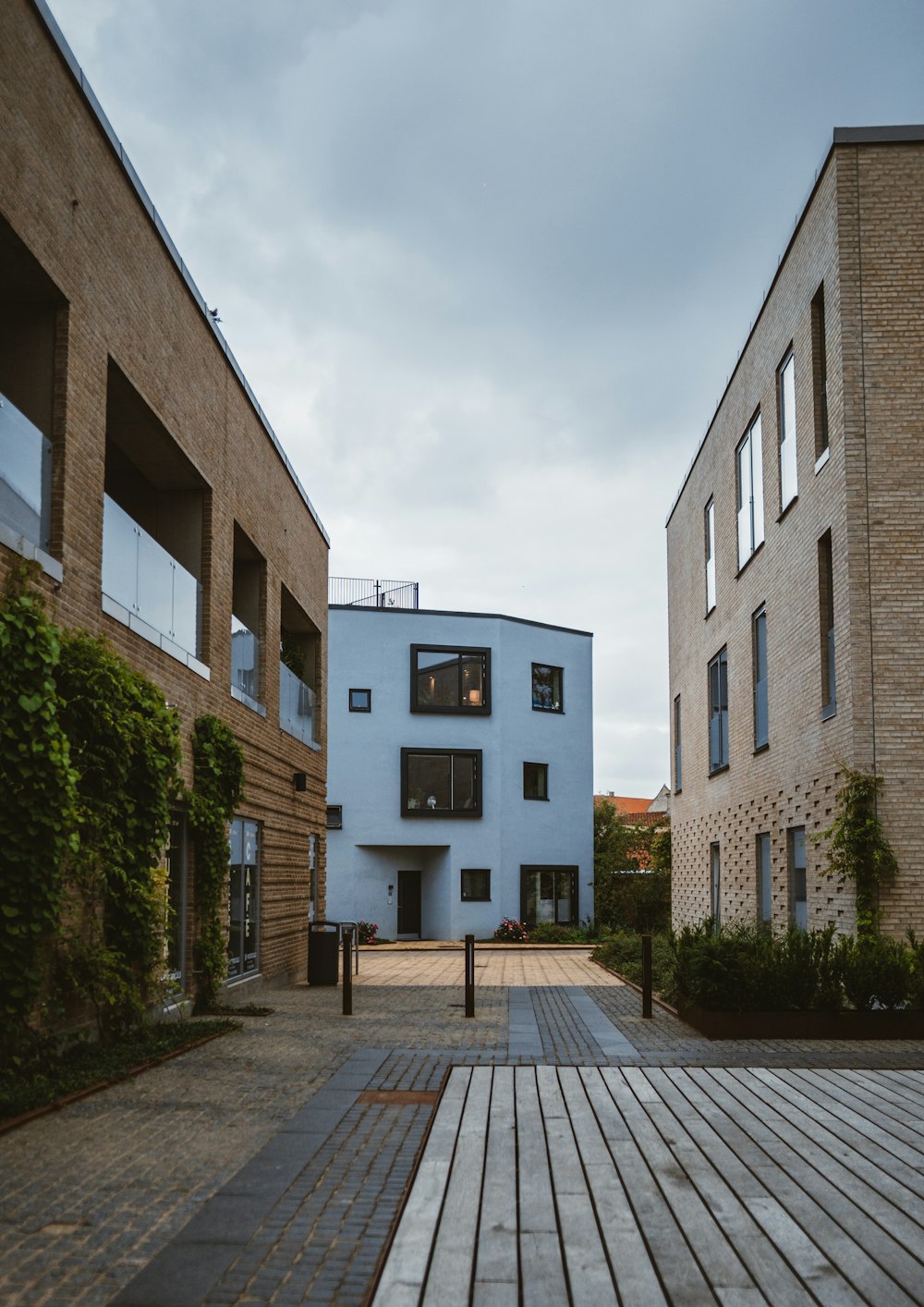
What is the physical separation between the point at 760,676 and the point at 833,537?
5.30 metres

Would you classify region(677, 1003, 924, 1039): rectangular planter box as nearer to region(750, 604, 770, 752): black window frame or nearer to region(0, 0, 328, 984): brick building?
region(0, 0, 328, 984): brick building

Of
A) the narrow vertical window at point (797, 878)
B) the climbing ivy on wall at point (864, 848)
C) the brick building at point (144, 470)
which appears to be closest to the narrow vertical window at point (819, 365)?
the climbing ivy on wall at point (864, 848)

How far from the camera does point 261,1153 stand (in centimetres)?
635

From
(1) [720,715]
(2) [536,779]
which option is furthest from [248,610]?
(2) [536,779]

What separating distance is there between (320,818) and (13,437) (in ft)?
47.1

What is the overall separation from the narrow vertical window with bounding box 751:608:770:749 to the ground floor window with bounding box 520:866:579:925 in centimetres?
1597

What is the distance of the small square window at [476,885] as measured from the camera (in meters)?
34.3

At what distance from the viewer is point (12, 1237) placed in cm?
483

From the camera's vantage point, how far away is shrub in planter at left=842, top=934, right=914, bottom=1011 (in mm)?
11688

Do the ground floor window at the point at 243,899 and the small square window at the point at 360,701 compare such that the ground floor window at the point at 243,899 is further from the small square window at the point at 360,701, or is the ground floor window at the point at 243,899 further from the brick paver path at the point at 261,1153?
the small square window at the point at 360,701

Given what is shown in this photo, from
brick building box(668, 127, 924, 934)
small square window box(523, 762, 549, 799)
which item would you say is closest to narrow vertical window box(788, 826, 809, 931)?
brick building box(668, 127, 924, 934)

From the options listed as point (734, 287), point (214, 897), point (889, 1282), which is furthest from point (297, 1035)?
point (734, 287)

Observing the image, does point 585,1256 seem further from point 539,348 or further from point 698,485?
point 698,485

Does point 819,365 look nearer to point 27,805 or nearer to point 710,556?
point 710,556
